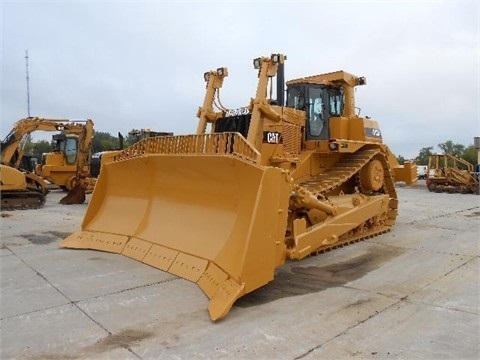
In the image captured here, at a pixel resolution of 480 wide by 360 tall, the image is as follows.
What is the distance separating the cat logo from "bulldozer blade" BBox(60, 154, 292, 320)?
160 centimetres

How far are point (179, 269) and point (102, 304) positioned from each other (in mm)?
979

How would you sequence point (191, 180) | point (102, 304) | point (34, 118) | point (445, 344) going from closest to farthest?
point (445, 344)
point (102, 304)
point (191, 180)
point (34, 118)

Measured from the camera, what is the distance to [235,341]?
3.24 m

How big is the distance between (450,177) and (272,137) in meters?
16.1

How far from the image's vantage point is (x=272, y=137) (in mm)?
6398

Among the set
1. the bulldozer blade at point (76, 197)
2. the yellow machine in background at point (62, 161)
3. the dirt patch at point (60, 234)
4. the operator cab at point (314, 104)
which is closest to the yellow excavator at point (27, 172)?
the bulldozer blade at point (76, 197)

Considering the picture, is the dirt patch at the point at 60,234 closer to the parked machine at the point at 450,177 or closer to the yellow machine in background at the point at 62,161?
the yellow machine in background at the point at 62,161

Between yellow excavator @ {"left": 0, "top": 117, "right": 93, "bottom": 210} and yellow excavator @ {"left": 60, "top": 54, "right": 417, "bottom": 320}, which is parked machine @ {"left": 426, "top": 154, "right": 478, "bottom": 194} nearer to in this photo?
yellow excavator @ {"left": 60, "top": 54, "right": 417, "bottom": 320}

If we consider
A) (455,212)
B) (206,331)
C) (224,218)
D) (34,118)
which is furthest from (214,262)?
(34,118)

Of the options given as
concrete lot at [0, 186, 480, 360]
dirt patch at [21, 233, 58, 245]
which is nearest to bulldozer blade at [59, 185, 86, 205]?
dirt patch at [21, 233, 58, 245]

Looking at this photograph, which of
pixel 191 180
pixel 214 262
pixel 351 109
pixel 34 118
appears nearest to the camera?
pixel 214 262

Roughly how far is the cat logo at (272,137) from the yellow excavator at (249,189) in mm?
30

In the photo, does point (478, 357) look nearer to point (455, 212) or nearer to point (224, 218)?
point (224, 218)

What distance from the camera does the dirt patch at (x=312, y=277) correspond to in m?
4.31
